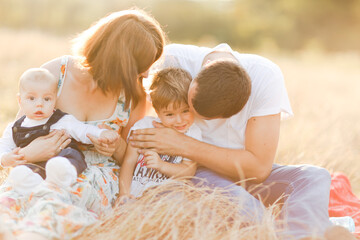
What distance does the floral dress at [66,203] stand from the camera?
2.18 metres

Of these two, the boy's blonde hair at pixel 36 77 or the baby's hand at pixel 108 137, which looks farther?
the baby's hand at pixel 108 137

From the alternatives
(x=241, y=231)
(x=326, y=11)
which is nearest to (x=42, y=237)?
(x=241, y=231)

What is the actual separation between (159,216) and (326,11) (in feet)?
97.1

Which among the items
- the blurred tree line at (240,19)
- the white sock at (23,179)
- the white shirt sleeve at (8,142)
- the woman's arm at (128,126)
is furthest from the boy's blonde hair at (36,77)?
the blurred tree line at (240,19)

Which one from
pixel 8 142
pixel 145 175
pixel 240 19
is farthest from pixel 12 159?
pixel 240 19

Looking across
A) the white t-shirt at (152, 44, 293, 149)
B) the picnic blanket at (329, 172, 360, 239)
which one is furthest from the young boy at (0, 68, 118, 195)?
the picnic blanket at (329, 172, 360, 239)

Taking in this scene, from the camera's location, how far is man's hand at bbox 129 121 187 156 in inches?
119

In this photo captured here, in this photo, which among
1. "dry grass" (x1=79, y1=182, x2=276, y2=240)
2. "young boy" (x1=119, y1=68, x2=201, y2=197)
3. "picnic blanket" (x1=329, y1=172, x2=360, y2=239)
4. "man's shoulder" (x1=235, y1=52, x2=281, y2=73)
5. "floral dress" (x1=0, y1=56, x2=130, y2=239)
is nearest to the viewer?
"floral dress" (x1=0, y1=56, x2=130, y2=239)

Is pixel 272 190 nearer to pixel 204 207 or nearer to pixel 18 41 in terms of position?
pixel 204 207

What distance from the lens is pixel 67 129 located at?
286 cm

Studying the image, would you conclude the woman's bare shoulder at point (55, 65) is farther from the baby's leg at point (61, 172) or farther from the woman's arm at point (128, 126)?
the baby's leg at point (61, 172)

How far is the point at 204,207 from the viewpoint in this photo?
8.81 ft

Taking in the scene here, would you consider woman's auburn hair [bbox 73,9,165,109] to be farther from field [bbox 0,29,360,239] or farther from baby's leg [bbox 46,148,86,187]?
field [bbox 0,29,360,239]

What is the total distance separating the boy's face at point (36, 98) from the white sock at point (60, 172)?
44cm
